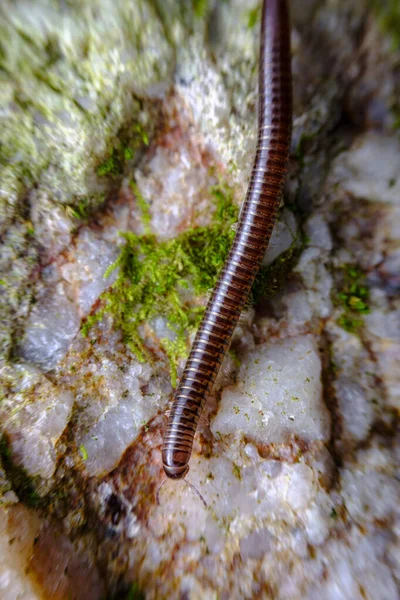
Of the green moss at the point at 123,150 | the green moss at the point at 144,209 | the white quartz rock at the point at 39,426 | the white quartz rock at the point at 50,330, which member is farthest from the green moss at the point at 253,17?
the white quartz rock at the point at 39,426

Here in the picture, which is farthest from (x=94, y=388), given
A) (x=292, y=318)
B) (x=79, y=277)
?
(x=292, y=318)

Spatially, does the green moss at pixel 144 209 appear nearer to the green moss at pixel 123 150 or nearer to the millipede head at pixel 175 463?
the green moss at pixel 123 150

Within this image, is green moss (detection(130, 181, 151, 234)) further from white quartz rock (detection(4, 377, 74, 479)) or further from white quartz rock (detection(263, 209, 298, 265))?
white quartz rock (detection(4, 377, 74, 479))

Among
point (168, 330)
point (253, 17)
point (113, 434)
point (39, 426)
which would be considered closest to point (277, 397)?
point (168, 330)

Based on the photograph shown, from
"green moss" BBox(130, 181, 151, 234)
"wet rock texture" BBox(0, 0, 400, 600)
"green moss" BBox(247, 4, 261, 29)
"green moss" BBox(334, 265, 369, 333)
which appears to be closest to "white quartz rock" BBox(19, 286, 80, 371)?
"wet rock texture" BBox(0, 0, 400, 600)

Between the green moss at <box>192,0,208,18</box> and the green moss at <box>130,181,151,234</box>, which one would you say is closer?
the green moss at <box>192,0,208,18</box>

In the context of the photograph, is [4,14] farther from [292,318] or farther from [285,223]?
[292,318]

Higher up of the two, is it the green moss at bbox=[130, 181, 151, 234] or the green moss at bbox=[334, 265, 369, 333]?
the green moss at bbox=[130, 181, 151, 234]
